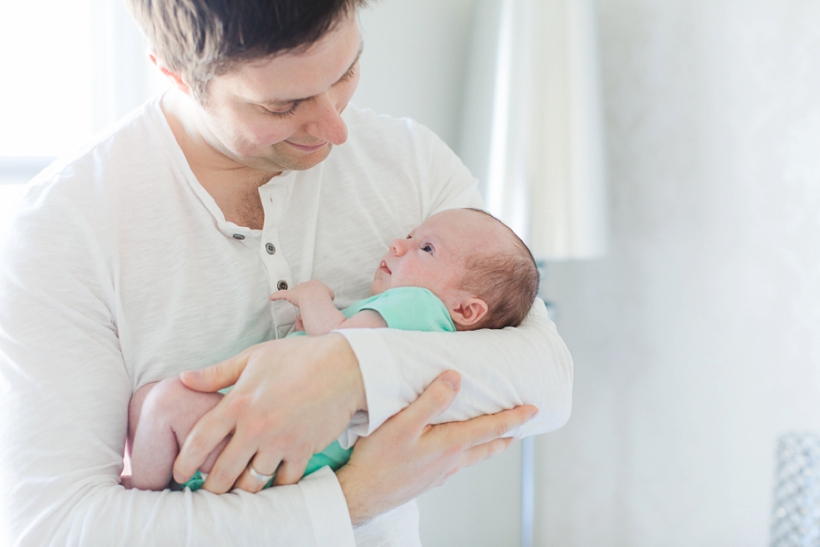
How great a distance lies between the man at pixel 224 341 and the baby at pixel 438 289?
56 millimetres

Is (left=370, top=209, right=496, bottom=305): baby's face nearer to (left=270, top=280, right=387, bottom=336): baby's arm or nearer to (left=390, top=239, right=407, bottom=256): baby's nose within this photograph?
(left=390, top=239, right=407, bottom=256): baby's nose

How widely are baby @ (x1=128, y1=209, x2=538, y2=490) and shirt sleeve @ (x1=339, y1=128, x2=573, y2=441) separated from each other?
69 millimetres

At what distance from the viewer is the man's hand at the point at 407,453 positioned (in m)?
0.93

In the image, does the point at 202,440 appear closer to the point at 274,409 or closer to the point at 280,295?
the point at 274,409

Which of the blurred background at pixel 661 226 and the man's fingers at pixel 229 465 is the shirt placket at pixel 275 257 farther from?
the blurred background at pixel 661 226

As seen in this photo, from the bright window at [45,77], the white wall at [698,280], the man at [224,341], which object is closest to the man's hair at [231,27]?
the man at [224,341]

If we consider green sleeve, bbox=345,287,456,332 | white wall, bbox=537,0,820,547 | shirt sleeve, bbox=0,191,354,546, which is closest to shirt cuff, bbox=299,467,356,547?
shirt sleeve, bbox=0,191,354,546

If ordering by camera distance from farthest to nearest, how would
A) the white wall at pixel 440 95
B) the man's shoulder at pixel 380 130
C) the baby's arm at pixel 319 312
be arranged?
the white wall at pixel 440 95, the man's shoulder at pixel 380 130, the baby's arm at pixel 319 312

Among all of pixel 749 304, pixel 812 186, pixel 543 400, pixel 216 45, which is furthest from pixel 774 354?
pixel 216 45

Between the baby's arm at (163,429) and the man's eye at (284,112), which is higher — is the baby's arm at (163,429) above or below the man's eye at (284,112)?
below

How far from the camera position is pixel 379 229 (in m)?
1.25

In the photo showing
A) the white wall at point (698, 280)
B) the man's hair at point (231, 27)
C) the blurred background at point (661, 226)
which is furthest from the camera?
the white wall at point (698, 280)

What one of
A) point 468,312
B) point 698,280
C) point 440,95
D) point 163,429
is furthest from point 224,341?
point 698,280

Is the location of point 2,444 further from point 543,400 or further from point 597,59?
point 597,59
